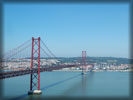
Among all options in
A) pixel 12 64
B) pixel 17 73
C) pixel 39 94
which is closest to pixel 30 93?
pixel 39 94

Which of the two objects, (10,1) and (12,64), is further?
(12,64)

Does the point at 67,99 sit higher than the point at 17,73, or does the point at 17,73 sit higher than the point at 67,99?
the point at 17,73

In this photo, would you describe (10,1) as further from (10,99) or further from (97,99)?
(97,99)

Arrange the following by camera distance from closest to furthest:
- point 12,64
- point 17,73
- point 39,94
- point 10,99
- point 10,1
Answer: point 10,1, point 10,99, point 17,73, point 39,94, point 12,64

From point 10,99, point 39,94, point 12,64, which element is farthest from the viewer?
point 12,64

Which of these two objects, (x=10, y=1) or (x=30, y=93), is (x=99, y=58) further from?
(x=10, y=1)

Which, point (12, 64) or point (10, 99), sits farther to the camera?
point (12, 64)

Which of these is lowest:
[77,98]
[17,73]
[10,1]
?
[77,98]

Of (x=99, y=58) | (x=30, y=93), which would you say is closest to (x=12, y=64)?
(x=30, y=93)

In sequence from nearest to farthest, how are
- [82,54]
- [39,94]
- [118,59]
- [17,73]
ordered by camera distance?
[17,73] → [39,94] → [82,54] → [118,59]
